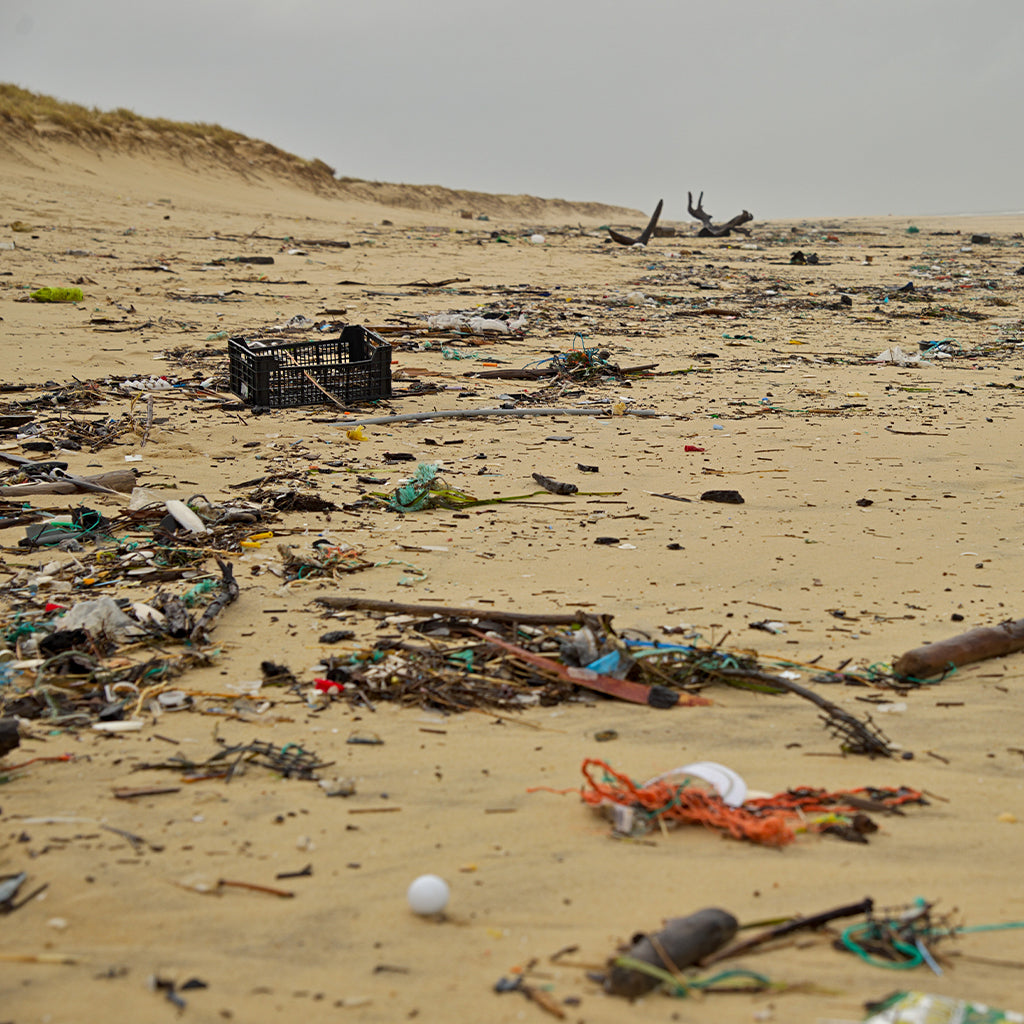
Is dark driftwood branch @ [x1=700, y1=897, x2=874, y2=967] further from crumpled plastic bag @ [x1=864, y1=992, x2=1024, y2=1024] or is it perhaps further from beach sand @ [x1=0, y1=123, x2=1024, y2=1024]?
crumpled plastic bag @ [x1=864, y1=992, x2=1024, y2=1024]

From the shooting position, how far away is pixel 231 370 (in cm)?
692

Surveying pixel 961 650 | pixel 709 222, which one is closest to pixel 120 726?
pixel 961 650

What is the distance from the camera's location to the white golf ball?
1.93 metres

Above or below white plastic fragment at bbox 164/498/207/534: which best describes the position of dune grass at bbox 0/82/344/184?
above

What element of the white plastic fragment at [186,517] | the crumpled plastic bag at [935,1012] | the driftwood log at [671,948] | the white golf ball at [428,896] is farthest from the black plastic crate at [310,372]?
the crumpled plastic bag at [935,1012]

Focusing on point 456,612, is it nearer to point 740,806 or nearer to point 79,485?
point 740,806

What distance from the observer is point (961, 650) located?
3176 mm

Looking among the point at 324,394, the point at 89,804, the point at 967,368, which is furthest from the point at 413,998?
the point at 967,368

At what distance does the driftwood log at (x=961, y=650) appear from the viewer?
10.1ft

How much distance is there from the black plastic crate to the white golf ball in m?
4.97

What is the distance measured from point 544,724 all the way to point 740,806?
25.6 inches

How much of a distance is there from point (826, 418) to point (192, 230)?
13133 millimetres

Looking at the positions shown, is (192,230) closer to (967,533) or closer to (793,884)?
(967,533)

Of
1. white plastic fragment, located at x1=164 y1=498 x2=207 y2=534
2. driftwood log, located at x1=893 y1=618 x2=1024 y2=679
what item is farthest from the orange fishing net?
white plastic fragment, located at x1=164 y1=498 x2=207 y2=534
